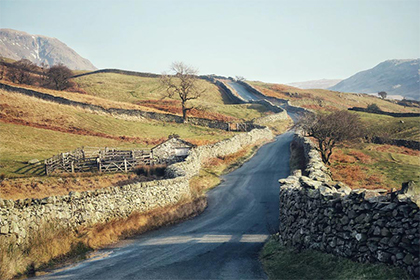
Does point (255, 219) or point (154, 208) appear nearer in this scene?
point (255, 219)

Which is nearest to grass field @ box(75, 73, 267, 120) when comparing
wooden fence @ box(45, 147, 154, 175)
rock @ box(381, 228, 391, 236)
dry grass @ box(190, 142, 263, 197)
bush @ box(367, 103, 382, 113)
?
bush @ box(367, 103, 382, 113)

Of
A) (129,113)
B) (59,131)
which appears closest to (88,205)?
(59,131)

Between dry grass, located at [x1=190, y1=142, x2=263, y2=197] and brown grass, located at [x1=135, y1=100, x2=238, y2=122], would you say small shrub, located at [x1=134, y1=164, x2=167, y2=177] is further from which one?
brown grass, located at [x1=135, y1=100, x2=238, y2=122]

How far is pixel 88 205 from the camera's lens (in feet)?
63.0

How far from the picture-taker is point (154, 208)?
→ 77.1ft

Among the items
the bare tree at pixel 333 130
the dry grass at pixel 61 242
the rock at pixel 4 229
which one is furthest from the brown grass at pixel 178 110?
the rock at pixel 4 229

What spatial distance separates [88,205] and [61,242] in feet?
10.1

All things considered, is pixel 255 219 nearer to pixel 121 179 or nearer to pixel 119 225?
pixel 119 225

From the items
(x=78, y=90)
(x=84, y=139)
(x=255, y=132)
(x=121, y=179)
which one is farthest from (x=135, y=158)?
(x=78, y=90)

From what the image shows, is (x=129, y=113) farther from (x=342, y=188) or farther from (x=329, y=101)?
(x=329, y=101)

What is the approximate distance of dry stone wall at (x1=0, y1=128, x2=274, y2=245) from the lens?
1558 centimetres

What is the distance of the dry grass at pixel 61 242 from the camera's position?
14.0 m

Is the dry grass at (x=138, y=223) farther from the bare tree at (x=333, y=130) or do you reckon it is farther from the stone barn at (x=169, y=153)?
the bare tree at (x=333, y=130)

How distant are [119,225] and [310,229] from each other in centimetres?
1177
